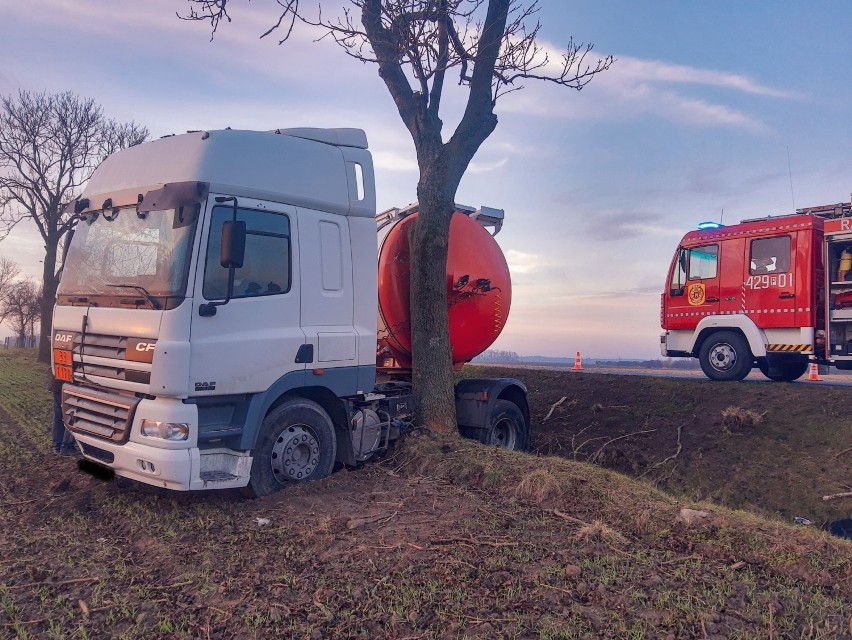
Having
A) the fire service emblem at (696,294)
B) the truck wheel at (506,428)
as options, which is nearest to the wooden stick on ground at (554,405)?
the truck wheel at (506,428)

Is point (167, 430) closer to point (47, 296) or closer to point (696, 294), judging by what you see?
point (696, 294)

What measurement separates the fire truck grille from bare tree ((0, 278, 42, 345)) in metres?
42.3

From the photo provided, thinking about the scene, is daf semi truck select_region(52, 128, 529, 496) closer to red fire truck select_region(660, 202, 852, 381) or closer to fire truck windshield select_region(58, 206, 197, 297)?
fire truck windshield select_region(58, 206, 197, 297)

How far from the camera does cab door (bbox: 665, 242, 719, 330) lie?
46.9ft

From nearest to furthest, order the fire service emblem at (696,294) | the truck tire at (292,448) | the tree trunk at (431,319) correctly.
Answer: the truck tire at (292,448)
the tree trunk at (431,319)
the fire service emblem at (696,294)

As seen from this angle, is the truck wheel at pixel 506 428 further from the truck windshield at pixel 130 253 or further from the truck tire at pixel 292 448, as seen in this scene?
the truck windshield at pixel 130 253

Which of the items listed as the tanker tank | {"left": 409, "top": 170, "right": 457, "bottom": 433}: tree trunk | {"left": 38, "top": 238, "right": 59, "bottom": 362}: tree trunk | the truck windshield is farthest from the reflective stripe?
{"left": 38, "top": 238, "right": 59, "bottom": 362}: tree trunk

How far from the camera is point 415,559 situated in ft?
15.8

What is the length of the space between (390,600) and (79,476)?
15.8 ft

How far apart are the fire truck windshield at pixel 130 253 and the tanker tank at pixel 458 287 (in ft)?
11.1

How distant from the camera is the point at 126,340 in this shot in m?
5.94

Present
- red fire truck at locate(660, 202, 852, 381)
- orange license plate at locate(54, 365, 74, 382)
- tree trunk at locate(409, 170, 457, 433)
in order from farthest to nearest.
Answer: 1. red fire truck at locate(660, 202, 852, 381)
2. tree trunk at locate(409, 170, 457, 433)
3. orange license plate at locate(54, 365, 74, 382)

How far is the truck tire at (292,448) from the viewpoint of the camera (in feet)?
21.1

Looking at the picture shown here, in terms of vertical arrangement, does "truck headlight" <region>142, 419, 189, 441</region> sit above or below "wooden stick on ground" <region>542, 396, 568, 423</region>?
above
